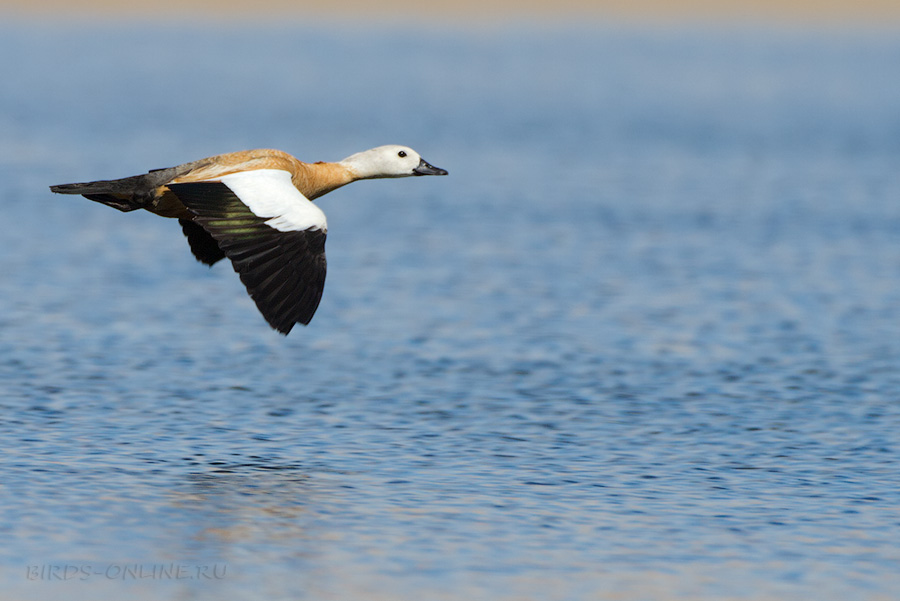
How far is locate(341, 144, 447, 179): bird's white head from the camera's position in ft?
45.0

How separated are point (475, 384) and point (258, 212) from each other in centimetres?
420

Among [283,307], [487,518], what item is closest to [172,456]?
[283,307]

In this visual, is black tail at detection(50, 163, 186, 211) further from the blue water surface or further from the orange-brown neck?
the blue water surface

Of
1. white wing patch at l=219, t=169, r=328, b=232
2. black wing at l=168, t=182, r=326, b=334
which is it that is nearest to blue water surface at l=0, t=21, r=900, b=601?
black wing at l=168, t=182, r=326, b=334

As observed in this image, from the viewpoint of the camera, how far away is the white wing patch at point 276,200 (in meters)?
11.3

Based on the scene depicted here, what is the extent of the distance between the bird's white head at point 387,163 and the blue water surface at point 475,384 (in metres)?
1.99

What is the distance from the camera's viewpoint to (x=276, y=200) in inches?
457

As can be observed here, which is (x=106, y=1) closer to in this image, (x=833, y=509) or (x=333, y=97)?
(x=333, y=97)

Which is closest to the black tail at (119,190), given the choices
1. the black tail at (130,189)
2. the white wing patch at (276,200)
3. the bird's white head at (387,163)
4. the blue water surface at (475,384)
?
the black tail at (130,189)

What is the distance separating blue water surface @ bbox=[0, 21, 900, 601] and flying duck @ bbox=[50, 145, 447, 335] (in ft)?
4.50

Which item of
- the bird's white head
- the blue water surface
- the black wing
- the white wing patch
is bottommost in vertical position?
the blue water surface

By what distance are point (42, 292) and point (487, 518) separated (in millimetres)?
9910

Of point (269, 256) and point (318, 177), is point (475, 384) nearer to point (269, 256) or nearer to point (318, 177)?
point (318, 177)

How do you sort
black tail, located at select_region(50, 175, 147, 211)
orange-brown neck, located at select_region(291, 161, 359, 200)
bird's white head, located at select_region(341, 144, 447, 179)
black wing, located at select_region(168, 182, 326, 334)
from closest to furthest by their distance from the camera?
black wing, located at select_region(168, 182, 326, 334) → black tail, located at select_region(50, 175, 147, 211) → orange-brown neck, located at select_region(291, 161, 359, 200) → bird's white head, located at select_region(341, 144, 447, 179)
